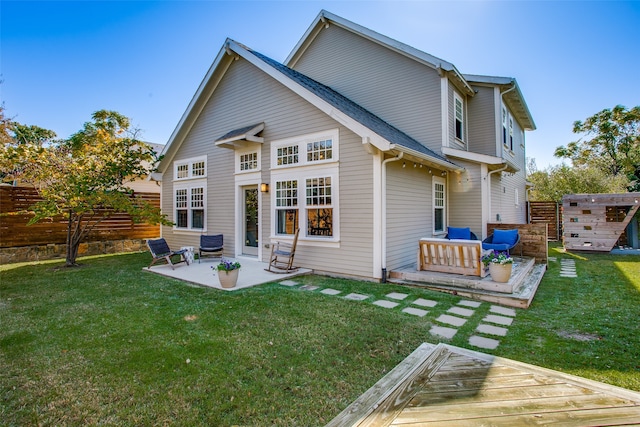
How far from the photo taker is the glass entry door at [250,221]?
29.0 feet

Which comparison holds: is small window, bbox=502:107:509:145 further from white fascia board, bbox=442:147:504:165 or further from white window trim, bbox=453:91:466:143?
white fascia board, bbox=442:147:504:165

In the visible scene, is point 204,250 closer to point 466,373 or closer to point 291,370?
point 291,370

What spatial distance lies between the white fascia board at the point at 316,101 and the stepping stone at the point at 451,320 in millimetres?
3090

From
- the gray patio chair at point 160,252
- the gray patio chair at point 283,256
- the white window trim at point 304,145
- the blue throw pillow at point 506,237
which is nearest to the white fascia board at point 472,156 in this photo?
the blue throw pillow at point 506,237

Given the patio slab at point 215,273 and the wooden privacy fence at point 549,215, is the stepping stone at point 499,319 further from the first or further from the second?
the wooden privacy fence at point 549,215

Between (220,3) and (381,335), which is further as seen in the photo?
(220,3)

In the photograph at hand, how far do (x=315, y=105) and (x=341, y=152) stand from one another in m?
1.26

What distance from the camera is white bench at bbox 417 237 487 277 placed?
240 inches

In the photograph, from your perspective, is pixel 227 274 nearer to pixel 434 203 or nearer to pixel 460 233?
pixel 434 203

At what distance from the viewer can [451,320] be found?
14.3ft

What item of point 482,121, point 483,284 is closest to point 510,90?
point 482,121

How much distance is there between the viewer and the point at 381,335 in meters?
3.74

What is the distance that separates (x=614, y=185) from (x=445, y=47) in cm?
1215

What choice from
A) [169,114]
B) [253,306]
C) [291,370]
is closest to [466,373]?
[291,370]
